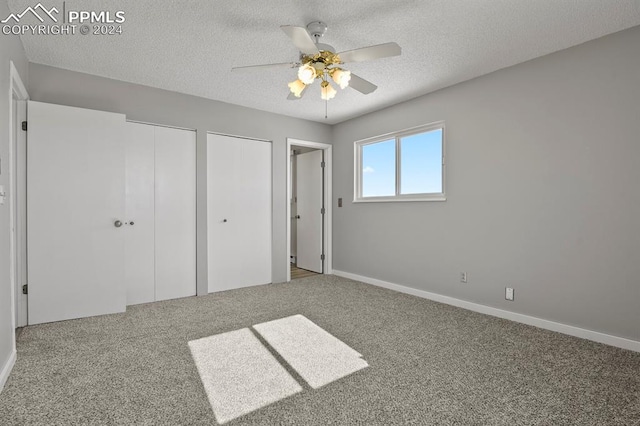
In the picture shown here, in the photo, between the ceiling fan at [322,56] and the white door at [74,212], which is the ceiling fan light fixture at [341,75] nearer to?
the ceiling fan at [322,56]

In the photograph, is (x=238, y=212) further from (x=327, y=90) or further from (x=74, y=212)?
(x=327, y=90)

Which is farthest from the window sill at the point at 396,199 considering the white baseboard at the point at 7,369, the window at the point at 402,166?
the white baseboard at the point at 7,369


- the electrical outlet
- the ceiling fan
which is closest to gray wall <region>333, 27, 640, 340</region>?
the electrical outlet

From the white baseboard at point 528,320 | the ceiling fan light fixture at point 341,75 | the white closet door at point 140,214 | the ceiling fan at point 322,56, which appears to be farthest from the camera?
the white closet door at point 140,214

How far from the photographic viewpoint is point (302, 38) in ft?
6.61

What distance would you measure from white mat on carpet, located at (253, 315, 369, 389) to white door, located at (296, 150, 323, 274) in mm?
2476

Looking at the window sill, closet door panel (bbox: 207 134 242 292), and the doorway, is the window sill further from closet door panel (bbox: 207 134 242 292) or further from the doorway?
the doorway

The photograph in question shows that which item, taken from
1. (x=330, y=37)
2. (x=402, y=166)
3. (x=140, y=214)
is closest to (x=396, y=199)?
(x=402, y=166)

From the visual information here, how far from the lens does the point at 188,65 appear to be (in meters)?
3.09

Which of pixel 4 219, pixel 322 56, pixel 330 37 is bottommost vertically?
pixel 4 219

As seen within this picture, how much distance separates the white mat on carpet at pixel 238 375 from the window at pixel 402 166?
2.63m

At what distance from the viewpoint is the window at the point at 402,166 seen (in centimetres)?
385

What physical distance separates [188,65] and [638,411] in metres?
4.12

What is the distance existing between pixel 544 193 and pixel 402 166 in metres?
1.74
